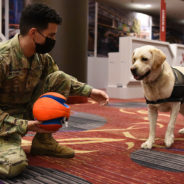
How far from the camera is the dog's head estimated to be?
5.77ft

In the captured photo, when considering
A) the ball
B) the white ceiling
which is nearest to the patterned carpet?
the ball

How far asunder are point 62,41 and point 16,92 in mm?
2436

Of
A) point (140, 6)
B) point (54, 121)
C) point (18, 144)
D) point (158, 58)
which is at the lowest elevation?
point (18, 144)

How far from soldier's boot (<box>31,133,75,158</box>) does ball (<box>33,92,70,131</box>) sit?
10.8 inches

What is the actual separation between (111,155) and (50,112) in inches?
21.1

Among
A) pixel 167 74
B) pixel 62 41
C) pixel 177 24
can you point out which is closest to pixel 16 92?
pixel 167 74

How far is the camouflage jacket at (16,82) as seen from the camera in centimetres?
132

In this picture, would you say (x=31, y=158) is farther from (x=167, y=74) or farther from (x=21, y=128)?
(x=167, y=74)

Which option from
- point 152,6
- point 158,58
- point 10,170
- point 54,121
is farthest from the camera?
point 152,6

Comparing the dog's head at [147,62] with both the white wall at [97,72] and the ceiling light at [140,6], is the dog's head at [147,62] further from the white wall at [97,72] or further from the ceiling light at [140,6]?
the ceiling light at [140,6]

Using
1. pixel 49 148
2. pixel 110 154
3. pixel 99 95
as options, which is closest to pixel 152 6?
pixel 99 95

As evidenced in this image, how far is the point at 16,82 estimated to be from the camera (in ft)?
4.75

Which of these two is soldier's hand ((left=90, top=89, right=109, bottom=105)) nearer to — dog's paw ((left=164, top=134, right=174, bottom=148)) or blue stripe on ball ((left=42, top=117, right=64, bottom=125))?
blue stripe on ball ((left=42, top=117, right=64, bottom=125))

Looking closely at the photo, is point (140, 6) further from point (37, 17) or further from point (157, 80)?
point (37, 17)
